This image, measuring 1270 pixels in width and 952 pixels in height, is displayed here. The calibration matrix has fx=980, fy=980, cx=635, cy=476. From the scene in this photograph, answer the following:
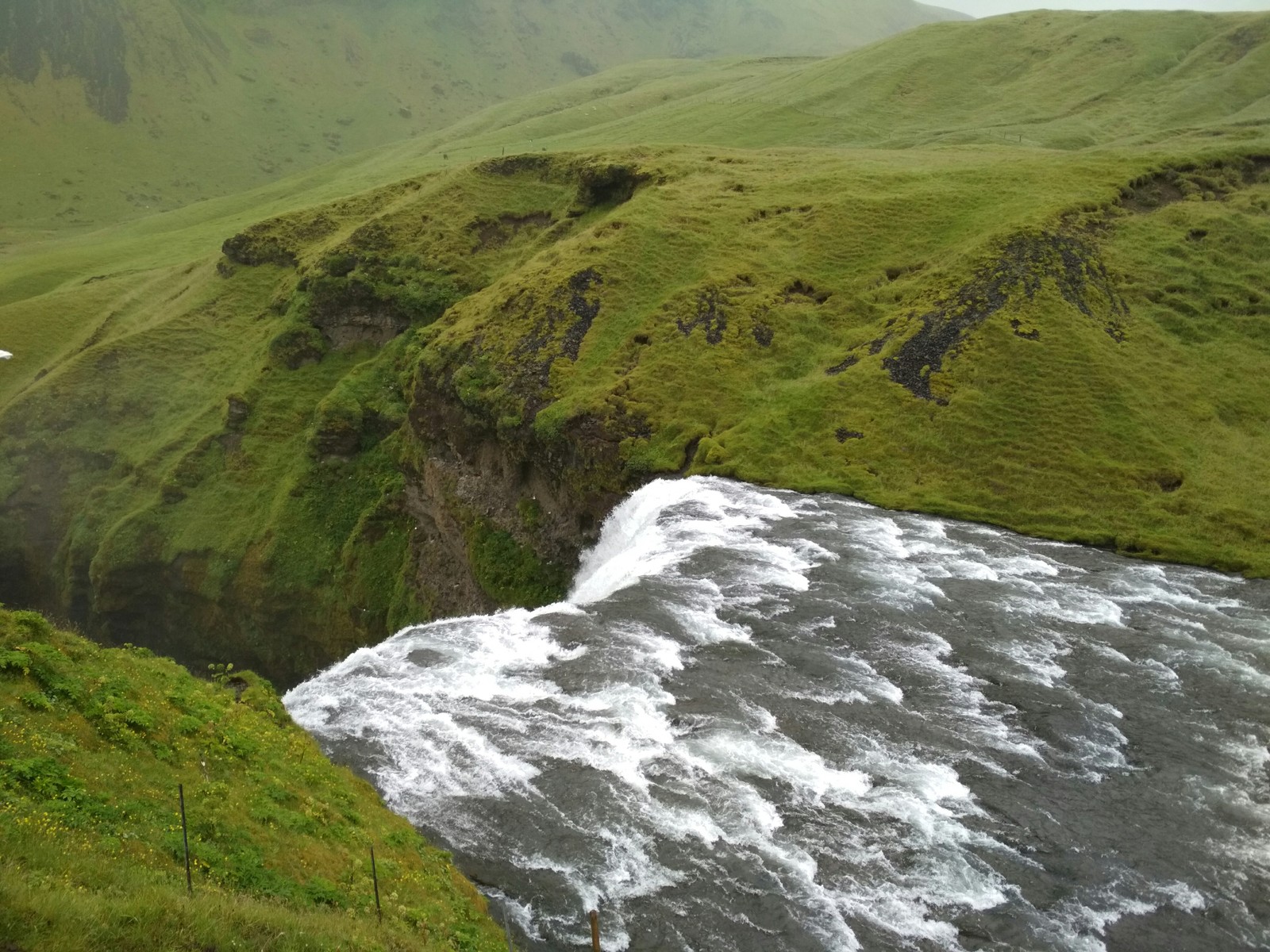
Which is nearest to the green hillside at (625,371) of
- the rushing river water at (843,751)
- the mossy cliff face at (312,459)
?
the mossy cliff face at (312,459)

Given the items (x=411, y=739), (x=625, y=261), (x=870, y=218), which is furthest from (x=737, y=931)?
(x=870, y=218)

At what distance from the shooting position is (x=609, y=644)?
30703 mm

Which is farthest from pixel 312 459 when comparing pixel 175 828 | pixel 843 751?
pixel 175 828

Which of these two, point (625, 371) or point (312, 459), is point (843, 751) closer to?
point (625, 371)

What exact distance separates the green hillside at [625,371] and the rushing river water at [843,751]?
1177cm

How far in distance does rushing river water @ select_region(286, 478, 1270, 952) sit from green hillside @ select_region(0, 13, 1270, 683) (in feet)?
38.6

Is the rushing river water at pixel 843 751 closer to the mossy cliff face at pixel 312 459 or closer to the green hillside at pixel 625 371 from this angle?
the green hillside at pixel 625 371

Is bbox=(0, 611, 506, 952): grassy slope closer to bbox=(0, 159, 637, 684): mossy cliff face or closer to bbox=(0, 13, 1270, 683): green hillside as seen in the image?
bbox=(0, 13, 1270, 683): green hillside

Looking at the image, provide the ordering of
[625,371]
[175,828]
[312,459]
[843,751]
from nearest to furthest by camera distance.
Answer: [175,828] → [843,751] → [625,371] → [312,459]

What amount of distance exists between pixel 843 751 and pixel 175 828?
51.5 ft

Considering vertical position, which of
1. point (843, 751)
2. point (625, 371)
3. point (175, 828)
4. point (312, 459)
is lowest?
point (312, 459)

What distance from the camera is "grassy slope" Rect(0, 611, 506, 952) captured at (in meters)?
13.8

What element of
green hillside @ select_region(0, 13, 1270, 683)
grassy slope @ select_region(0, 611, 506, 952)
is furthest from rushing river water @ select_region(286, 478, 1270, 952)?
green hillside @ select_region(0, 13, 1270, 683)

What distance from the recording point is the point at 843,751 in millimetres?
25281
